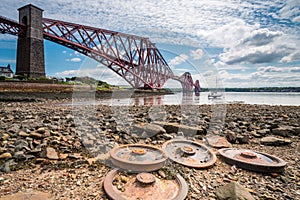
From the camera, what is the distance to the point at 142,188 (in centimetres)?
211

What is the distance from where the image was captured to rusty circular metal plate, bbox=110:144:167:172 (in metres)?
2.42

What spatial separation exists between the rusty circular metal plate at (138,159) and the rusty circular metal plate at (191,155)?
0.29 metres

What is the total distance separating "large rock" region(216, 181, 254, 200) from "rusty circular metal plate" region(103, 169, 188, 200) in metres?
0.43

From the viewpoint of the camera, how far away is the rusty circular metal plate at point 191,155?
9.36 ft

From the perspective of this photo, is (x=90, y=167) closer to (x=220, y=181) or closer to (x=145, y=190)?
(x=145, y=190)

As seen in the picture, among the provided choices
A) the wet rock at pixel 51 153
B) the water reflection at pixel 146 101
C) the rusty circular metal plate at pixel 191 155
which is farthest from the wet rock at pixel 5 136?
the water reflection at pixel 146 101

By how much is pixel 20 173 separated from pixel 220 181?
9.36ft

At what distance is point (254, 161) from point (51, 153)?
341cm

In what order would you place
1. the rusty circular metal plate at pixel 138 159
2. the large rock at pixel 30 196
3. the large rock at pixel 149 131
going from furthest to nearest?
1. the large rock at pixel 149 131
2. the rusty circular metal plate at pixel 138 159
3. the large rock at pixel 30 196

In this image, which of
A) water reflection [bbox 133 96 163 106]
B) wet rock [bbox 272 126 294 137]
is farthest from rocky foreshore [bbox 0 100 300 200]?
water reflection [bbox 133 96 163 106]

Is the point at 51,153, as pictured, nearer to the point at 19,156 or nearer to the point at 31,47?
the point at 19,156

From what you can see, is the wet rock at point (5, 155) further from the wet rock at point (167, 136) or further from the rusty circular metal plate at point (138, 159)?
the wet rock at point (167, 136)

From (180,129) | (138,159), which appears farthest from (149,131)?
(138,159)

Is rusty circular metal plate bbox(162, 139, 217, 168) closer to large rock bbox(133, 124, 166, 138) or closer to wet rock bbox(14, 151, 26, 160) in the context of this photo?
large rock bbox(133, 124, 166, 138)
